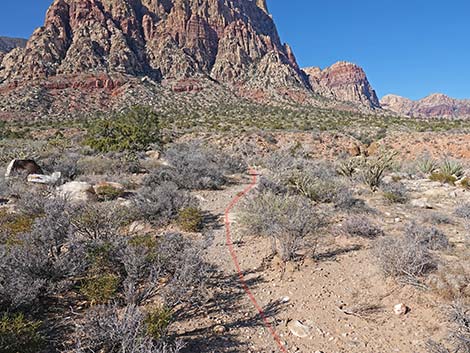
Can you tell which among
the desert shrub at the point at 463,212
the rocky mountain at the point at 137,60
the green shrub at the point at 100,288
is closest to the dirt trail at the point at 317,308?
the green shrub at the point at 100,288

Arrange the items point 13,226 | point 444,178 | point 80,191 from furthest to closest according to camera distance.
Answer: point 444,178 → point 80,191 → point 13,226

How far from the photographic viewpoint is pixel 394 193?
31.4 ft

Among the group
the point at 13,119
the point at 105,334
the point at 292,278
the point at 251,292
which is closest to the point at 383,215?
the point at 292,278

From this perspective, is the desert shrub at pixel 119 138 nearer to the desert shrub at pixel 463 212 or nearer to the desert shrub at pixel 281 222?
the desert shrub at pixel 281 222

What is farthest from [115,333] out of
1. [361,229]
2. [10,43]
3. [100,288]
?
[10,43]

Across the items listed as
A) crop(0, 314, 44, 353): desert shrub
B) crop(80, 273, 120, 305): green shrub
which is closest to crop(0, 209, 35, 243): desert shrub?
crop(80, 273, 120, 305): green shrub

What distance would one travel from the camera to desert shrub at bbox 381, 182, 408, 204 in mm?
9180

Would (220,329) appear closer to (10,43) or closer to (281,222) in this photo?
(281,222)

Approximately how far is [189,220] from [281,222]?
2115mm

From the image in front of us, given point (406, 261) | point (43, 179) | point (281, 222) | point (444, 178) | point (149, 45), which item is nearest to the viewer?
point (406, 261)

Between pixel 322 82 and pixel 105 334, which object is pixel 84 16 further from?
pixel 322 82

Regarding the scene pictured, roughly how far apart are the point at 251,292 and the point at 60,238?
296 cm

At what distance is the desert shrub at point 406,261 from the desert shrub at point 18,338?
459 cm

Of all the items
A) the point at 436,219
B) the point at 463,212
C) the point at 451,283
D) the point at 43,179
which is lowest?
the point at 43,179
